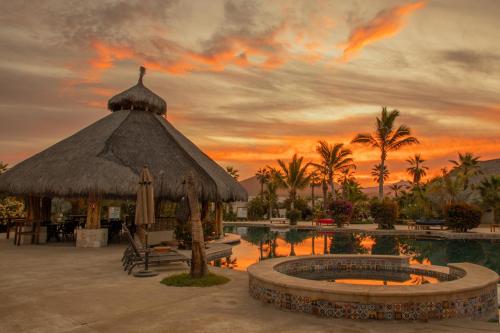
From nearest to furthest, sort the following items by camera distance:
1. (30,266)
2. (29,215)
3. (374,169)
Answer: (30,266) < (29,215) < (374,169)

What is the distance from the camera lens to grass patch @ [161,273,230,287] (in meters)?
8.51

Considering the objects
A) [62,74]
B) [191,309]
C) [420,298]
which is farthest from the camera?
[62,74]

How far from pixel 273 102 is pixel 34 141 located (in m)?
14.8

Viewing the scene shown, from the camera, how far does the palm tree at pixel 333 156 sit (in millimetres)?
40625

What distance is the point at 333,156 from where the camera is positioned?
40625mm

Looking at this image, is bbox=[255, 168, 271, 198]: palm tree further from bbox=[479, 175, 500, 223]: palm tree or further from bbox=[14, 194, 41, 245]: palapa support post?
bbox=[14, 194, 41, 245]: palapa support post

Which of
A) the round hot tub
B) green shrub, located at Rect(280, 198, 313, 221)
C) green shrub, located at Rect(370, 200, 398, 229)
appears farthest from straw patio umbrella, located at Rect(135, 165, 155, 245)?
green shrub, located at Rect(280, 198, 313, 221)

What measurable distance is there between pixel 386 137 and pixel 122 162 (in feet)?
86.0

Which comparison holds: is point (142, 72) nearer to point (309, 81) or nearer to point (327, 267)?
point (309, 81)

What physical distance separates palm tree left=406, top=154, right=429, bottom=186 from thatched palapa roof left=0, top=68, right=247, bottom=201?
49.1 meters

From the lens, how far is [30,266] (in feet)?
36.1

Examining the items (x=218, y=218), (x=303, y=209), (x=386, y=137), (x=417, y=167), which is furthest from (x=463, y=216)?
(x=417, y=167)

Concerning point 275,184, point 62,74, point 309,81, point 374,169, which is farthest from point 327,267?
point 374,169

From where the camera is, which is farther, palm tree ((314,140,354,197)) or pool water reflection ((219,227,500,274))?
palm tree ((314,140,354,197))
